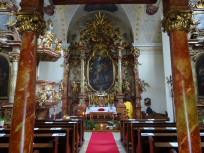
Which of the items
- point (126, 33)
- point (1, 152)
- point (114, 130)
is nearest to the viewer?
point (1, 152)

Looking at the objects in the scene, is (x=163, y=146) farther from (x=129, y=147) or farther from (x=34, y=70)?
(x=129, y=147)

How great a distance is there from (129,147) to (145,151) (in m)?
2.24

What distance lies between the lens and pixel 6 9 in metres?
13.3

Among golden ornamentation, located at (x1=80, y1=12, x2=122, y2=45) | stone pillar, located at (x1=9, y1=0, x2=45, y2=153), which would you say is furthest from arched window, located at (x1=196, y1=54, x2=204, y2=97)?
stone pillar, located at (x1=9, y1=0, x2=45, y2=153)

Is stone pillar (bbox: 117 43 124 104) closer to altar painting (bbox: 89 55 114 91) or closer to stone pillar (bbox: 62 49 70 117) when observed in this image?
altar painting (bbox: 89 55 114 91)

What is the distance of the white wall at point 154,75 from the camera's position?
16.3 metres

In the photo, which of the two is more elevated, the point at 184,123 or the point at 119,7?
the point at 119,7

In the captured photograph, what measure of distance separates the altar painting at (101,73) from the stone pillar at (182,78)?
12.6m

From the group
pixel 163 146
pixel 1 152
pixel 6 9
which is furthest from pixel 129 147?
pixel 6 9

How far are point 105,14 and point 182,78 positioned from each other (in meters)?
14.6

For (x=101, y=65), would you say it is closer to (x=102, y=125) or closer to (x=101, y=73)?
(x=101, y=73)

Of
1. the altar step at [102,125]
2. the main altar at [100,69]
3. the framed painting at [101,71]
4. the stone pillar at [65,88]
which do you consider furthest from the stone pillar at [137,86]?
the stone pillar at [65,88]

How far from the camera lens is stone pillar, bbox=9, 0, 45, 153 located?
12.6 feet

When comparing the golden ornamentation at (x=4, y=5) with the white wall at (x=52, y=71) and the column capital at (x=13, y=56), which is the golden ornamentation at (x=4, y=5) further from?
the white wall at (x=52, y=71)
